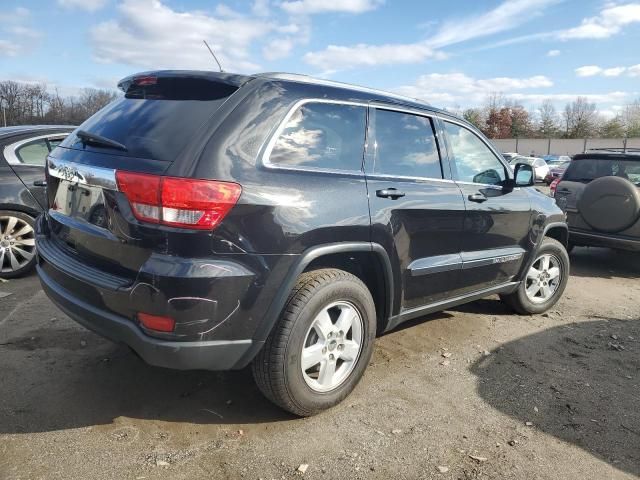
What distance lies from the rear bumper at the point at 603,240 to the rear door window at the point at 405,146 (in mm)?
4050

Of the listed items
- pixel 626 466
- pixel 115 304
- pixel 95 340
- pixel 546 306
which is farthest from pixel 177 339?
pixel 546 306

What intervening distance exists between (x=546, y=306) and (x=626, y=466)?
254cm

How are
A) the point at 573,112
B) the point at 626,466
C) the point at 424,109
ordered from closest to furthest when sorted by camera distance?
the point at 626,466 < the point at 424,109 < the point at 573,112

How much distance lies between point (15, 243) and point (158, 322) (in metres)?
3.73

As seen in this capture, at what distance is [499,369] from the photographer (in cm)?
368

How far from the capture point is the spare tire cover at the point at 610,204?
245 inches

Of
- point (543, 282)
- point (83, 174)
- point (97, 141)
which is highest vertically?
point (97, 141)

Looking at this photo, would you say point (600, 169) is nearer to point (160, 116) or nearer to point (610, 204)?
point (610, 204)

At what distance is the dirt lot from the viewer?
2508mm

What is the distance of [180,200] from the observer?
2307 millimetres

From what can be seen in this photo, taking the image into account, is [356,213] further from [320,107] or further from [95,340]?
[95,340]

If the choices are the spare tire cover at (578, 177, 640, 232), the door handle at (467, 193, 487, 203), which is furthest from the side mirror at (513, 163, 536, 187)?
the spare tire cover at (578, 177, 640, 232)

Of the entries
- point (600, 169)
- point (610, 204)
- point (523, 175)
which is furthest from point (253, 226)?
point (600, 169)

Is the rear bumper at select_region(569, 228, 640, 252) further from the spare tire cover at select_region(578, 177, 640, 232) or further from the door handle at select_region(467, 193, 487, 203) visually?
the door handle at select_region(467, 193, 487, 203)
